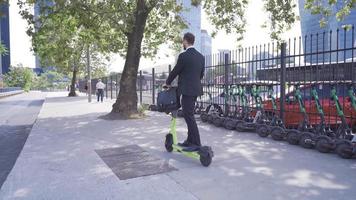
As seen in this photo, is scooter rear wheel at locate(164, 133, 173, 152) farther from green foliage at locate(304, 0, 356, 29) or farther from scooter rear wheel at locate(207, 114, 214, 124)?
green foliage at locate(304, 0, 356, 29)

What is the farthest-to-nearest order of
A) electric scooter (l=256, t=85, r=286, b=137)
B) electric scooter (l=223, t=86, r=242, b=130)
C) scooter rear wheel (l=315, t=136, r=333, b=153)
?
electric scooter (l=223, t=86, r=242, b=130)
electric scooter (l=256, t=85, r=286, b=137)
scooter rear wheel (l=315, t=136, r=333, b=153)

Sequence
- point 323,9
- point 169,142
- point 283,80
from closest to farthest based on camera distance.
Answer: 1. point 169,142
2. point 283,80
3. point 323,9

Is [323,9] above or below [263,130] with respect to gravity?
above

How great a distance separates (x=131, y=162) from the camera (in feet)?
19.5

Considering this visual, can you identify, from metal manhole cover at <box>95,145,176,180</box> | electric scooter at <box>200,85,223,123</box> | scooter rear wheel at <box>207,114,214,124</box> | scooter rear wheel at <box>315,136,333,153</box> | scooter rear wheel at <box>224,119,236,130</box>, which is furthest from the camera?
electric scooter at <box>200,85,223,123</box>

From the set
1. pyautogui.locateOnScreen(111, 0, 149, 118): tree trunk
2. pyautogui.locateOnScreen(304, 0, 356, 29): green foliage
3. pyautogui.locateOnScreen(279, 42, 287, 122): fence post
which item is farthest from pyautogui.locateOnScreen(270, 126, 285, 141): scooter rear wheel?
pyautogui.locateOnScreen(111, 0, 149, 118): tree trunk

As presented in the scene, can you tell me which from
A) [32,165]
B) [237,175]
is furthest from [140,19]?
[237,175]

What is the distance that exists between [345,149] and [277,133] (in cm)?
190

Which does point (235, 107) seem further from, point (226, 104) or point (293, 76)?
point (293, 76)

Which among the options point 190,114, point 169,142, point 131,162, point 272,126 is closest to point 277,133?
point 272,126

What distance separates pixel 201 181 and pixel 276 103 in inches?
200

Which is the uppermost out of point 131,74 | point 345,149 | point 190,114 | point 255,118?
point 131,74

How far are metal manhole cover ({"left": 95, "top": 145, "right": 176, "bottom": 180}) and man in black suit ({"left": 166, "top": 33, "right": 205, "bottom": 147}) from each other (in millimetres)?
778

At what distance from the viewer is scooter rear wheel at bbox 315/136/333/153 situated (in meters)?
6.40
